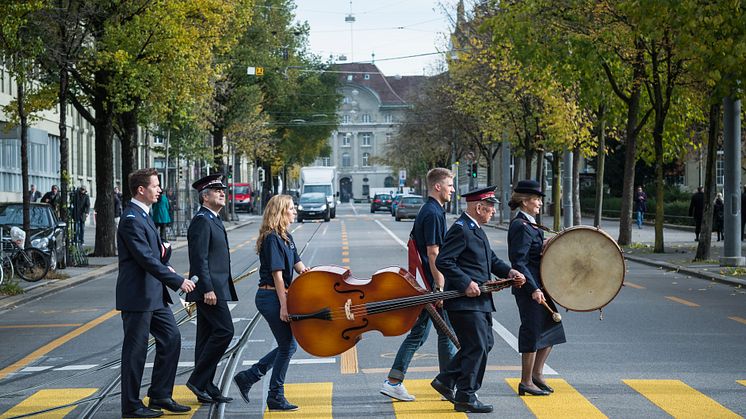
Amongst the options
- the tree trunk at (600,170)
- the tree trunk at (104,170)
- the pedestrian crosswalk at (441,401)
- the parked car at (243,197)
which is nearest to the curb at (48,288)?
the tree trunk at (104,170)

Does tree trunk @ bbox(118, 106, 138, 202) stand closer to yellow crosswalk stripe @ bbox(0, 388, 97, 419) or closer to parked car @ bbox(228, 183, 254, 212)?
yellow crosswalk stripe @ bbox(0, 388, 97, 419)

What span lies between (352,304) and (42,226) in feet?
62.4

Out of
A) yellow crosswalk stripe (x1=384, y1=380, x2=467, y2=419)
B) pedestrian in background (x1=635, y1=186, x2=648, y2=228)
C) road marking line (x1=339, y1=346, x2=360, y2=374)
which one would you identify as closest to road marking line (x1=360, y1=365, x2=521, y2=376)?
road marking line (x1=339, y1=346, x2=360, y2=374)

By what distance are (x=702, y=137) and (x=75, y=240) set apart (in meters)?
16.3

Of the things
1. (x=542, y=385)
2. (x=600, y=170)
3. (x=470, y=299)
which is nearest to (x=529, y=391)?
(x=542, y=385)

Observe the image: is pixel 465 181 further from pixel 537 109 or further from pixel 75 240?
pixel 75 240

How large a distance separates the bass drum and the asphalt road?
78cm

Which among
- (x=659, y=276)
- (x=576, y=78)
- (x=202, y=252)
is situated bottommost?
(x=659, y=276)

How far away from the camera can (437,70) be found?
80438 millimetres

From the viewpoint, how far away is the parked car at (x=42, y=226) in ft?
85.2

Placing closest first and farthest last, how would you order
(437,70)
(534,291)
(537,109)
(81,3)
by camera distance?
(534,291)
(81,3)
(537,109)
(437,70)

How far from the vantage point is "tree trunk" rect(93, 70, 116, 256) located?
3172 centimetres

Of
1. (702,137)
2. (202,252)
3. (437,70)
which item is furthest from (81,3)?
(437,70)

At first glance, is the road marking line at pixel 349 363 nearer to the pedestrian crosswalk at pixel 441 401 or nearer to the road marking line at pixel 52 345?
the pedestrian crosswalk at pixel 441 401
